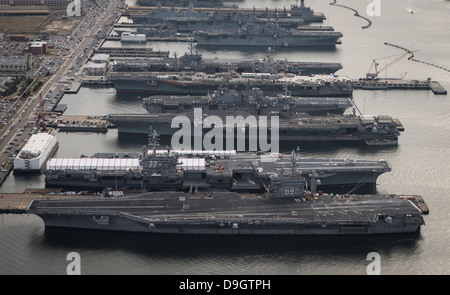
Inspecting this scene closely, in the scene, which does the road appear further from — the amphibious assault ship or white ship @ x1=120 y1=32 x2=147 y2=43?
the amphibious assault ship

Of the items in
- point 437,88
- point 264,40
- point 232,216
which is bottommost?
point 232,216

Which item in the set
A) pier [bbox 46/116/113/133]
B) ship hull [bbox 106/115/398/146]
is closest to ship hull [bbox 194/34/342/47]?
pier [bbox 46/116/113/133]

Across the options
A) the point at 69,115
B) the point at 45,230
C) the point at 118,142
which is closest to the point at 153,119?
the point at 118,142

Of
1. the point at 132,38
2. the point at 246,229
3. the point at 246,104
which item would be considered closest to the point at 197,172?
the point at 246,229

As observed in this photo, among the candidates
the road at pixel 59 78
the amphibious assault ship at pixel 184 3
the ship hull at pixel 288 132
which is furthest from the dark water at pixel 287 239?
the amphibious assault ship at pixel 184 3

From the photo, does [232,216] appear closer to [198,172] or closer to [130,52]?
[198,172]

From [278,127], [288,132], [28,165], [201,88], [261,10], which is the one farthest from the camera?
[261,10]

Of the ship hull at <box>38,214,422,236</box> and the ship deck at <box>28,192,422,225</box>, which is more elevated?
the ship deck at <box>28,192,422,225</box>

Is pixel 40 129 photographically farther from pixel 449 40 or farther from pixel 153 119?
pixel 449 40
